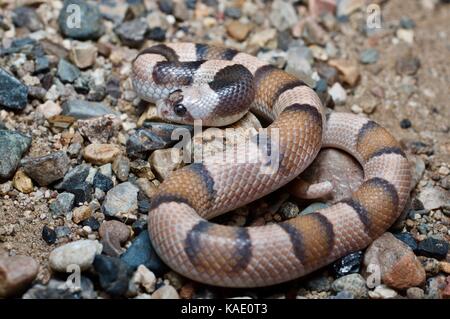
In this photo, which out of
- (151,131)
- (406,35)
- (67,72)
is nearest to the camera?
(151,131)

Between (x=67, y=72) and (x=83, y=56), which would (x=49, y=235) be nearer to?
(x=67, y=72)

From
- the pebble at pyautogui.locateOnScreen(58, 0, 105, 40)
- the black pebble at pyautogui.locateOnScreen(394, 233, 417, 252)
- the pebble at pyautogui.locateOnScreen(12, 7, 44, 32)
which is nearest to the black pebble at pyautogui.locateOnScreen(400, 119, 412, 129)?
the black pebble at pyautogui.locateOnScreen(394, 233, 417, 252)

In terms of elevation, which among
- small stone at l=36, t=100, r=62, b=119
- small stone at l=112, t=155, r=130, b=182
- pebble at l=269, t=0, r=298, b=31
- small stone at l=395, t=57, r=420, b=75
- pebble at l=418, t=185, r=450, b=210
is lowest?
pebble at l=418, t=185, r=450, b=210

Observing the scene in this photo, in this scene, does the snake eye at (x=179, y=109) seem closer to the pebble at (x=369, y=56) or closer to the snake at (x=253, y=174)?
the snake at (x=253, y=174)

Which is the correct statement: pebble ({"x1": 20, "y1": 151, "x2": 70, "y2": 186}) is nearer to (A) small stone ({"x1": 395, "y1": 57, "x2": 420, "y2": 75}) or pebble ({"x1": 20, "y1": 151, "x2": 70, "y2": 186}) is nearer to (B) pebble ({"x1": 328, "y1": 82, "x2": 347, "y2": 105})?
(B) pebble ({"x1": 328, "y1": 82, "x2": 347, "y2": 105})

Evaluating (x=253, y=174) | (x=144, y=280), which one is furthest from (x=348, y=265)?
(x=144, y=280)
